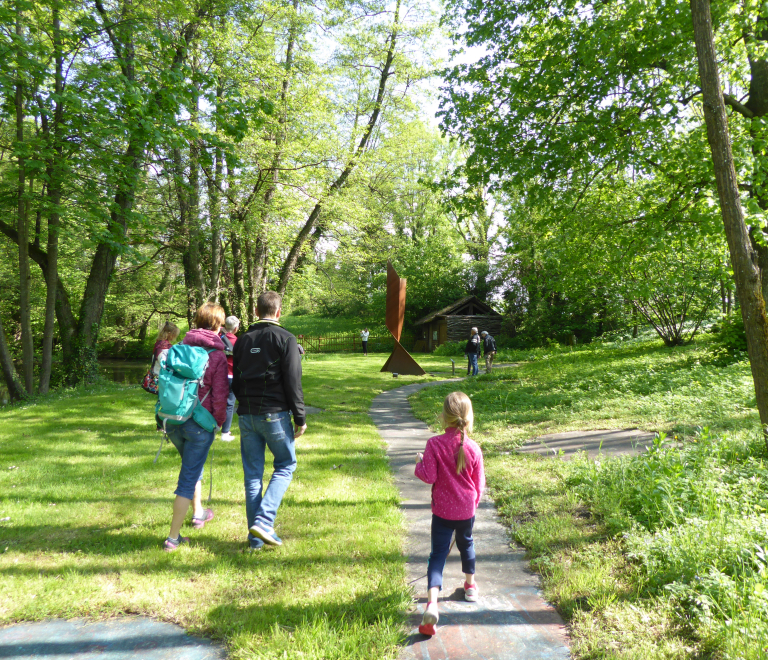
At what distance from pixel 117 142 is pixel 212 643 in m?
13.5

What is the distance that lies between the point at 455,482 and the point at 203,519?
265 centimetres

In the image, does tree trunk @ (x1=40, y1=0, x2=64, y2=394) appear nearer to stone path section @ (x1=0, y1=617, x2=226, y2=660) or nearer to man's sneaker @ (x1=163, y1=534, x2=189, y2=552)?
man's sneaker @ (x1=163, y1=534, x2=189, y2=552)

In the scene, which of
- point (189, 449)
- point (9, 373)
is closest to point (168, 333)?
point (189, 449)

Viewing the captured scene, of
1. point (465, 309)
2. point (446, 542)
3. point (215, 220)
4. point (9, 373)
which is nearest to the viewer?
point (446, 542)

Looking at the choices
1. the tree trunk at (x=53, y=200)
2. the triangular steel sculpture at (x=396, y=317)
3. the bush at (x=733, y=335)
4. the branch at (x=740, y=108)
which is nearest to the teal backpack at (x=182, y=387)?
the tree trunk at (x=53, y=200)

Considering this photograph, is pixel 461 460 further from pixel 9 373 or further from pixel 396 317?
Answer: pixel 9 373

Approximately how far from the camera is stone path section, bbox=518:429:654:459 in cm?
617

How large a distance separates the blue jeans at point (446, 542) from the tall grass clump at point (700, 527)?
1.15 meters

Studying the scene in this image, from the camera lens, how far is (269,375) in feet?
12.4

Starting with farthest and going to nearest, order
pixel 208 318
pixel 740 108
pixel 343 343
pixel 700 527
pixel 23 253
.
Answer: pixel 343 343, pixel 23 253, pixel 740 108, pixel 208 318, pixel 700 527

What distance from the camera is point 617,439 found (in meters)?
6.74

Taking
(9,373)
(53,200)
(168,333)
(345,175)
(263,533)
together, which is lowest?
(263,533)

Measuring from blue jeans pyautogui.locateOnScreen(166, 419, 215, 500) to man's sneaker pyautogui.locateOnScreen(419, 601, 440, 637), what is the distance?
2121 mm

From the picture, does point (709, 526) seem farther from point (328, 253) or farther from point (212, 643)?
A: point (328, 253)
